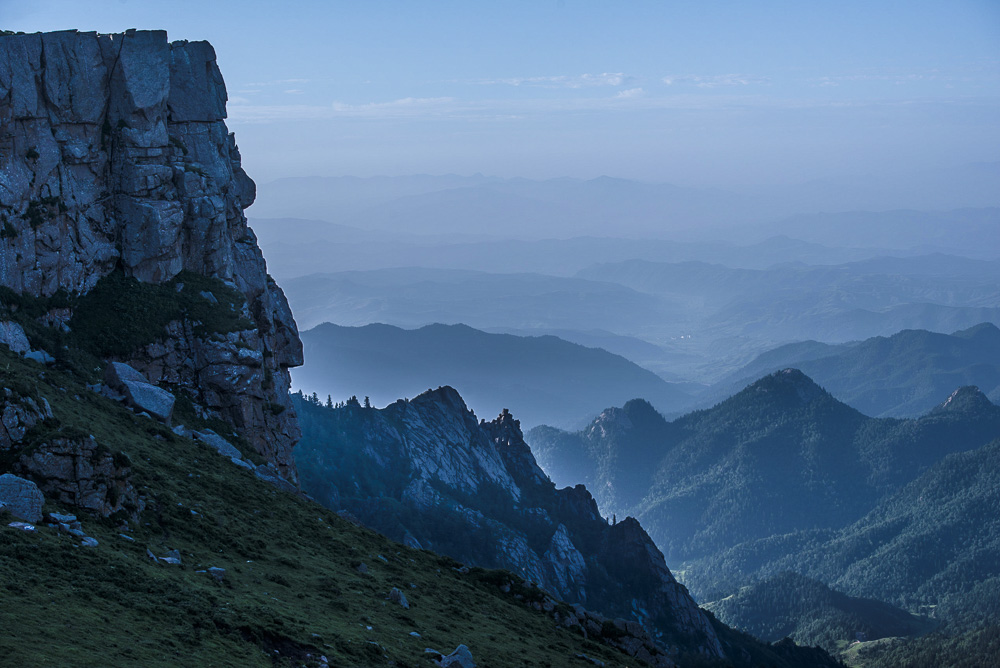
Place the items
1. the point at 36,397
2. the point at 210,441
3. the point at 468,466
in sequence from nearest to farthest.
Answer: the point at 36,397 → the point at 210,441 → the point at 468,466

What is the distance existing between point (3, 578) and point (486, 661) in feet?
69.9

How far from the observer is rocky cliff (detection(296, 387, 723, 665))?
113m

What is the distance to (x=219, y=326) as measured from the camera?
208ft

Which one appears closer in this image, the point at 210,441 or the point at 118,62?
the point at 210,441

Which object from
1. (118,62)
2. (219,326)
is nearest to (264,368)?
(219,326)

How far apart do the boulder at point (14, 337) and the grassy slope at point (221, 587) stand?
6.55 ft

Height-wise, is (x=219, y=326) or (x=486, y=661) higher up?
(x=219, y=326)

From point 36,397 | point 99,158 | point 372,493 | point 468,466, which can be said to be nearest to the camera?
point 36,397

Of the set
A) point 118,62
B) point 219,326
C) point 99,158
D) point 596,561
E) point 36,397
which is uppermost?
point 118,62

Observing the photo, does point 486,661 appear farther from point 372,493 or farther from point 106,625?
point 372,493

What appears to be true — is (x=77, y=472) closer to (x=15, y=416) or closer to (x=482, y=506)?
(x=15, y=416)

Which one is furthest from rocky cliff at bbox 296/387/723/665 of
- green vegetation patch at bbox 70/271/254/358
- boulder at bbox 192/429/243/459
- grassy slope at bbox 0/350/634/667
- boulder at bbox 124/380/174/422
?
boulder at bbox 124/380/174/422

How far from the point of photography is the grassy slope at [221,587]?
28.8 m

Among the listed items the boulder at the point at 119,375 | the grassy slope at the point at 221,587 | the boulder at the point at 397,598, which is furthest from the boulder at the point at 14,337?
the boulder at the point at 397,598
